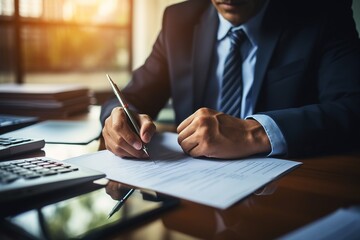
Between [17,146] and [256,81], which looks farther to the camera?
[256,81]

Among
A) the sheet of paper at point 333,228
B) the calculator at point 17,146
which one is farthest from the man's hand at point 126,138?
the sheet of paper at point 333,228

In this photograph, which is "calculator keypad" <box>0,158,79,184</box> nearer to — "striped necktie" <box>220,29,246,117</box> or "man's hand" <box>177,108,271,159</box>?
"man's hand" <box>177,108,271,159</box>

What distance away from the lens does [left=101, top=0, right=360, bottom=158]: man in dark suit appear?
72 centimetres

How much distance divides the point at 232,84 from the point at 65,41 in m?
2.20

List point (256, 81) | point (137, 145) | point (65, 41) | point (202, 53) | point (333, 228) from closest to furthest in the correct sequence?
point (333, 228), point (137, 145), point (256, 81), point (202, 53), point (65, 41)

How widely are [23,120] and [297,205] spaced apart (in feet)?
2.90

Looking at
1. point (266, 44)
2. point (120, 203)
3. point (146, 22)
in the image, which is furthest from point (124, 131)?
point (146, 22)

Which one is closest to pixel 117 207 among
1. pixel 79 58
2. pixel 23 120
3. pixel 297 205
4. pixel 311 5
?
pixel 297 205

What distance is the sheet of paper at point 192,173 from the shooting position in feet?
1.63

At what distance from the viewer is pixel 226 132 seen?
0.71 m

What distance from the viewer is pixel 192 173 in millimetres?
592

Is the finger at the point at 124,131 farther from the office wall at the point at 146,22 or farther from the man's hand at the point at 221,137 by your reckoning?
the office wall at the point at 146,22

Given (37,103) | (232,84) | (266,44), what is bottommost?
(37,103)

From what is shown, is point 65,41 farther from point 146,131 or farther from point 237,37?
point 146,131
